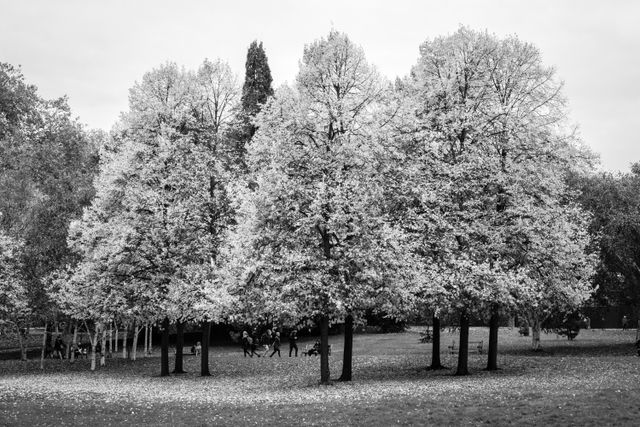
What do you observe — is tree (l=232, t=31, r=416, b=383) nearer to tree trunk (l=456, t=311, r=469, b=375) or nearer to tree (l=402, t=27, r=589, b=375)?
tree (l=402, t=27, r=589, b=375)

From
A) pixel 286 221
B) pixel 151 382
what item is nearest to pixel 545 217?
pixel 286 221

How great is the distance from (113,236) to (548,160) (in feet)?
82.7

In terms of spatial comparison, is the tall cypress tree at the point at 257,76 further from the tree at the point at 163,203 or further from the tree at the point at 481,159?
the tree at the point at 481,159

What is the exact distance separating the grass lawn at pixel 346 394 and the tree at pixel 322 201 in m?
4.45

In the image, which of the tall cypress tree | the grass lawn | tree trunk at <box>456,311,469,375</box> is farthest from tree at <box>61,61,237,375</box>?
the tall cypress tree

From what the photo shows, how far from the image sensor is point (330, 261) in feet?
96.6

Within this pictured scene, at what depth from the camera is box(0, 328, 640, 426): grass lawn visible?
20312 mm

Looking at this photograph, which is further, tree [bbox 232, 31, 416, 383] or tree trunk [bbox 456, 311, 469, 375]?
tree trunk [bbox 456, 311, 469, 375]

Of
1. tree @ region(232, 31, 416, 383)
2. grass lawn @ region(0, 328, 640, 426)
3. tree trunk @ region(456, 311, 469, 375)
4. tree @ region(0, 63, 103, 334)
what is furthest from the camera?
tree trunk @ region(456, 311, 469, 375)

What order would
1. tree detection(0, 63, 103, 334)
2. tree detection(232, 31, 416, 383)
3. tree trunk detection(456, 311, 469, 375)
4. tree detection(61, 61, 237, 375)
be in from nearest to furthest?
tree detection(232, 31, 416, 383), tree detection(0, 63, 103, 334), tree trunk detection(456, 311, 469, 375), tree detection(61, 61, 237, 375)

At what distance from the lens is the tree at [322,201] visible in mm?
29609

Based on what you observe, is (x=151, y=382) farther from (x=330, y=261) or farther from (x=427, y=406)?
(x=427, y=406)

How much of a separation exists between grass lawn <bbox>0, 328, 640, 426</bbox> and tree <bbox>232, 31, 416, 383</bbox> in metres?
4.45

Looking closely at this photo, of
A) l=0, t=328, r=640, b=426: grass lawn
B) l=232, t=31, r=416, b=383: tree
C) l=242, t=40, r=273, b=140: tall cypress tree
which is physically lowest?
l=0, t=328, r=640, b=426: grass lawn
